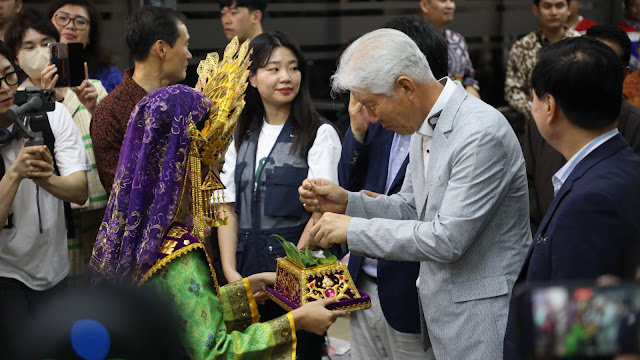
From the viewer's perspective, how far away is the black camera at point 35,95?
3.38m

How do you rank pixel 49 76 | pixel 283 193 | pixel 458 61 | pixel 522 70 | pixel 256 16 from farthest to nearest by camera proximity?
pixel 522 70, pixel 458 61, pixel 256 16, pixel 49 76, pixel 283 193

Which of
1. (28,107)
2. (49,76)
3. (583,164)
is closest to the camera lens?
(583,164)

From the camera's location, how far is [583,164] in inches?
78.6

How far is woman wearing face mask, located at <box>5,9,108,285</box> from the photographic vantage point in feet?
13.1

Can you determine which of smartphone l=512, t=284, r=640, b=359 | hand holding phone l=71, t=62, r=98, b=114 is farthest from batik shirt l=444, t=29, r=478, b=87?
smartphone l=512, t=284, r=640, b=359

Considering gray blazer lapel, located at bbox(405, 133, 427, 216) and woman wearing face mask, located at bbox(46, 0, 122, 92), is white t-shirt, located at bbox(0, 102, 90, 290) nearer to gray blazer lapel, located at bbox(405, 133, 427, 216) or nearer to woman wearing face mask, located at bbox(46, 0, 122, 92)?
woman wearing face mask, located at bbox(46, 0, 122, 92)

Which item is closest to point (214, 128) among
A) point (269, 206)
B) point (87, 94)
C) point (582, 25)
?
point (269, 206)

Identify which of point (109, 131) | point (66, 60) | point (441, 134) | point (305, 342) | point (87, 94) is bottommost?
point (305, 342)

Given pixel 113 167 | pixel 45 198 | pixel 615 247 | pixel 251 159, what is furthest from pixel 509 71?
pixel 615 247

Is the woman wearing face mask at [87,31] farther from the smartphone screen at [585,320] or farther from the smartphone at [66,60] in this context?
the smartphone screen at [585,320]

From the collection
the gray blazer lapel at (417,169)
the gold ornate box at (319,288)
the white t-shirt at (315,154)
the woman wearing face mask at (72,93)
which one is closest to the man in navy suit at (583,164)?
the gray blazer lapel at (417,169)

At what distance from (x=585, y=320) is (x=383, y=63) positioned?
5.59ft

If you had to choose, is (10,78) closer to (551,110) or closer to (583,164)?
(551,110)

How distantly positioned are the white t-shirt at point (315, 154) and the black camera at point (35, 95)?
0.91m
